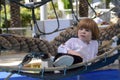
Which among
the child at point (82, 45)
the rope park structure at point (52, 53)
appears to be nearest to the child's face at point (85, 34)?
the child at point (82, 45)

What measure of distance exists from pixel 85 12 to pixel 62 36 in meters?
7.16


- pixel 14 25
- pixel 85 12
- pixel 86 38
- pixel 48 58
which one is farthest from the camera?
pixel 85 12

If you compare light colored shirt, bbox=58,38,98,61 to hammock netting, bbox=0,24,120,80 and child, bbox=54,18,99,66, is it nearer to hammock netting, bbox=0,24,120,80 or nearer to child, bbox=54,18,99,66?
child, bbox=54,18,99,66

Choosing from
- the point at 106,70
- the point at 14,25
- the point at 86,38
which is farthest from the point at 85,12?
the point at 86,38

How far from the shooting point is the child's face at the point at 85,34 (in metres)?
3.87

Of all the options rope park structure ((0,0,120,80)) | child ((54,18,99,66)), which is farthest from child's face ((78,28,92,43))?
rope park structure ((0,0,120,80))

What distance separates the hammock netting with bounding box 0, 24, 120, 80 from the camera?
11.1 ft

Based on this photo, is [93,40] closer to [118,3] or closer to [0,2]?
[118,3]

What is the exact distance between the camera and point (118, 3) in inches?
183

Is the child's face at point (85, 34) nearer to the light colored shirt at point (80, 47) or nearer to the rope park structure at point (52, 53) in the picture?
the light colored shirt at point (80, 47)

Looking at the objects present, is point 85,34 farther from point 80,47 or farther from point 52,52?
point 52,52

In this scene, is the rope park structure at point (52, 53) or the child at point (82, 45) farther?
the child at point (82, 45)

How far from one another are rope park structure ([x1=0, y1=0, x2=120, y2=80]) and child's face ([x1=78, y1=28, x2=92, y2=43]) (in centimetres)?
20

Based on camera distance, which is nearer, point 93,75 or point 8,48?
point 8,48
